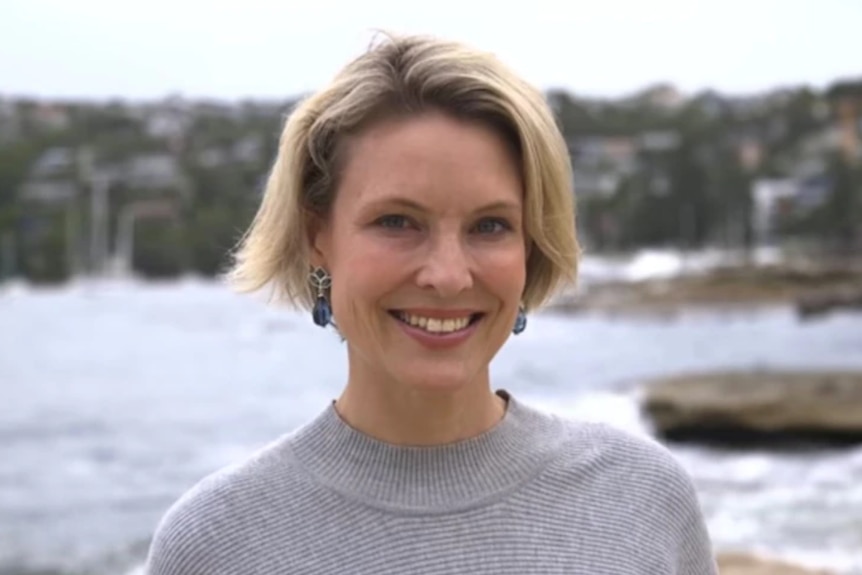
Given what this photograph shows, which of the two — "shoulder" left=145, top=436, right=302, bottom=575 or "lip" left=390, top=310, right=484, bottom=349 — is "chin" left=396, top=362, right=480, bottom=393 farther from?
"shoulder" left=145, top=436, right=302, bottom=575

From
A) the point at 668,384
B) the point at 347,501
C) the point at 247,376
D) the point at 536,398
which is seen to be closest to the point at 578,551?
the point at 347,501

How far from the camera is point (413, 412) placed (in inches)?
66.7

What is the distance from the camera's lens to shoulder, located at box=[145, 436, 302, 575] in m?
1.63

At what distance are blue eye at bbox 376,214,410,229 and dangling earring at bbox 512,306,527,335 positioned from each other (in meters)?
0.23

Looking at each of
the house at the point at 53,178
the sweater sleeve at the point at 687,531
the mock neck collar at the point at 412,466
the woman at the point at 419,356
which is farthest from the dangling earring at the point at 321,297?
the house at the point at 53,178

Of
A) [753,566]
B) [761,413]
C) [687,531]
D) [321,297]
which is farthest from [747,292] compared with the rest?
[321,297]

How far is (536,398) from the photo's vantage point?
2272 cm

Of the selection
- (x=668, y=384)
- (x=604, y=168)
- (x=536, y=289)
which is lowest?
(x=604, y=168)

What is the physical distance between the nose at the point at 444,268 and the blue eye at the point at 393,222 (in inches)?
1.5

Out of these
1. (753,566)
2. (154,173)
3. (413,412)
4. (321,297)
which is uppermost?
(321,297)

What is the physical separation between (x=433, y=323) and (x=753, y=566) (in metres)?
5.63

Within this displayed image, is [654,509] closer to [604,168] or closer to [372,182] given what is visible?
[372,182]

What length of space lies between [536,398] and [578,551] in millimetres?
21139

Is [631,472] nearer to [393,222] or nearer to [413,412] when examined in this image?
[413,412]
